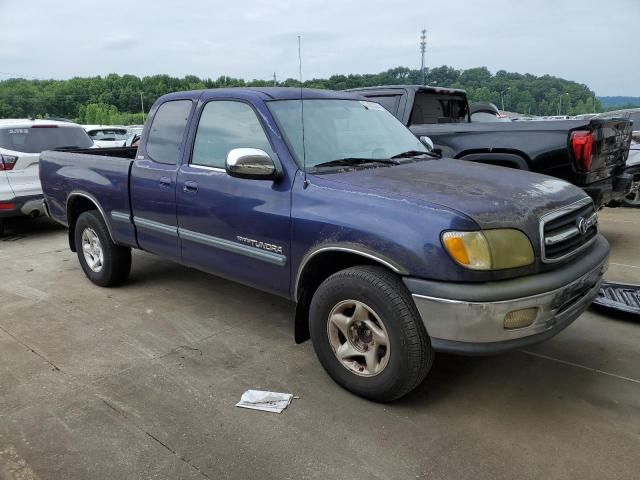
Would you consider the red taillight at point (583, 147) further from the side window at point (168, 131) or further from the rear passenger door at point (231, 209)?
the side window at point (168, 131)

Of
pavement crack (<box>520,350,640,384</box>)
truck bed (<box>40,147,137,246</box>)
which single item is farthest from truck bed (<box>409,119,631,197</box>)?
truck bed (<box>40,147,137,246</box>)

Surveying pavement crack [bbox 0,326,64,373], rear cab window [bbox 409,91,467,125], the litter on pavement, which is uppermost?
rear cab window [bbox 409,91,467,125]

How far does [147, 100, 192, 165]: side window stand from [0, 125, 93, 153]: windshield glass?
4065 millimetres

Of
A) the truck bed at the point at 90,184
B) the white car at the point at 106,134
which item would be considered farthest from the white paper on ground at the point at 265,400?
the white car at the point at 106,134

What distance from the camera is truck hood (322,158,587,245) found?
2693mm

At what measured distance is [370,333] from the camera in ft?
9.78

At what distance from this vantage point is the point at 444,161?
385 centimetres

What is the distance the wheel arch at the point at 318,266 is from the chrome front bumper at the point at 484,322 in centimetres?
33

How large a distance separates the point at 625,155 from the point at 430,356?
15.2ft

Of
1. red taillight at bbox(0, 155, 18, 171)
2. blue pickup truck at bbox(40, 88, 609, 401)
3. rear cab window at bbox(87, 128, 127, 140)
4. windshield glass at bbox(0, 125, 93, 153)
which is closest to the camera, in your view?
blue pickup truck at bbox(40, 88, 609, 401)

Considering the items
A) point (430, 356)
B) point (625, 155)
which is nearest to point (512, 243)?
point (430, 356)

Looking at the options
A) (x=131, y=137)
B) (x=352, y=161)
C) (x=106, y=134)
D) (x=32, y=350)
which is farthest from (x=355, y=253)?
(x=106, y=134)

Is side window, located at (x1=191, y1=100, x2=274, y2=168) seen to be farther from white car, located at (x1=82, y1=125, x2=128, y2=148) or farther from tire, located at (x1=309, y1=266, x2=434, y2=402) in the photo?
white car, located at (x1=82, y1=125, x2=128, y2=148)

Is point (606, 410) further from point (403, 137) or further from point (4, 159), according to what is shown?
point (4, 159)
